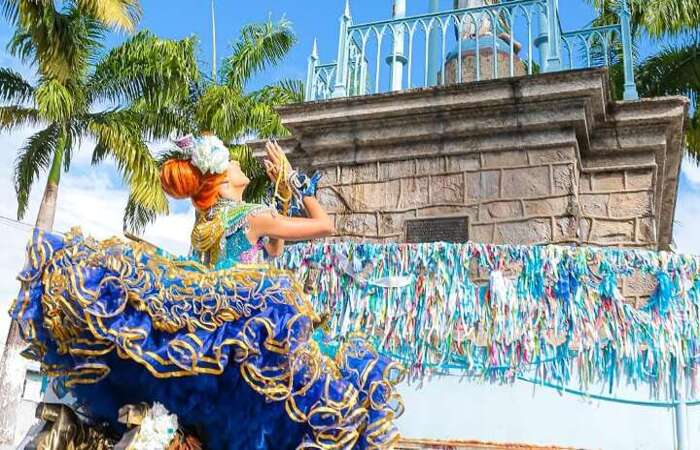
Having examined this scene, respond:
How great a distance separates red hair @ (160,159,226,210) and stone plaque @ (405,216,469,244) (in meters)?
3.54

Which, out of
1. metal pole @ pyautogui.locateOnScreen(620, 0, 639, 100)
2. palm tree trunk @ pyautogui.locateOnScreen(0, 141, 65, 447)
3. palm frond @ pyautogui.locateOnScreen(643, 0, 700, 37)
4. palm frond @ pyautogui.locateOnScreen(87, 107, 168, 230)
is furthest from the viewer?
palm frond @ pyautogui.locateOnScreen(87, 107, 168, 230)

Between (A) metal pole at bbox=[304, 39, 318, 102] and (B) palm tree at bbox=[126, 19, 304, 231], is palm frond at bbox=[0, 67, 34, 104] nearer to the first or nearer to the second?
(B) palm tree at bbox=[126, 19, 304, 231]

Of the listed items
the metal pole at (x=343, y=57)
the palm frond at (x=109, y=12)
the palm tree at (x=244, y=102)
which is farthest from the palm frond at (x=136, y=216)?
the metal pole at (x=343, y=57)

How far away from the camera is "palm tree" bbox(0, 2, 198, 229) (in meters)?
13.6

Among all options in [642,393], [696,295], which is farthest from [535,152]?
→ [642,393]

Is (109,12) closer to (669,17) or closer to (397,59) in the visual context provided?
(397,59)

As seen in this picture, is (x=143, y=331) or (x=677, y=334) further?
(x=677, y=334)

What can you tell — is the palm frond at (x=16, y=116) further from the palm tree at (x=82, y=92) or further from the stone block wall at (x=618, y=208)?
the stone block wall at (x=618, y=208)

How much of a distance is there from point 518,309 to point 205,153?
2975 millimetres

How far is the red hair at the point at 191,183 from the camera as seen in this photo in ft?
9.98

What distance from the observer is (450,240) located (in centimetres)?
628

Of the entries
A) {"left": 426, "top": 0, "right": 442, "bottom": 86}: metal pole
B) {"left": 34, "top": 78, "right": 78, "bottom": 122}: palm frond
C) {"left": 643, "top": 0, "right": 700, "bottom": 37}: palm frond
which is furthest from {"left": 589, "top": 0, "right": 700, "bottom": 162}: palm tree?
{"left": 34, "top": 78, "right": 78, "bottom": 122}: palm frond

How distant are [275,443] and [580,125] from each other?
4.53 m

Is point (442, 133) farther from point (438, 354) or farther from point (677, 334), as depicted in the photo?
point (677, 334)
